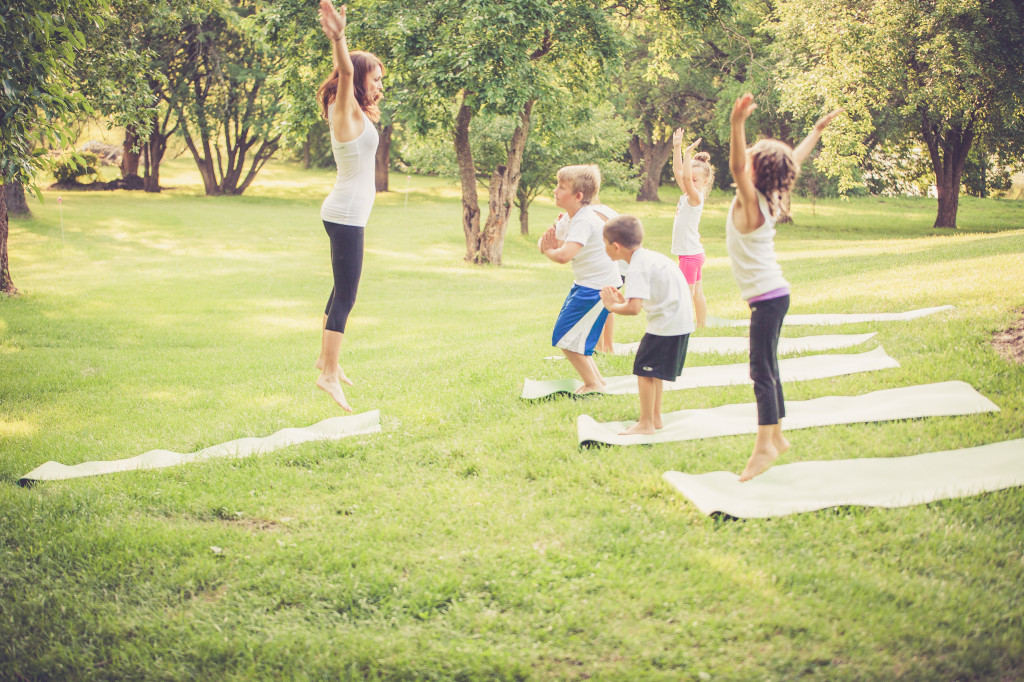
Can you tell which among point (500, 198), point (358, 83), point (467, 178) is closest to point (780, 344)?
point (358, 83)

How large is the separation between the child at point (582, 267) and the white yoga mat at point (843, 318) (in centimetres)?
284

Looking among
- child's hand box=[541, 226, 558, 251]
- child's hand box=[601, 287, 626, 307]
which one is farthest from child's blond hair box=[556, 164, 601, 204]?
child's hand box=[601, 287, 626, 307]

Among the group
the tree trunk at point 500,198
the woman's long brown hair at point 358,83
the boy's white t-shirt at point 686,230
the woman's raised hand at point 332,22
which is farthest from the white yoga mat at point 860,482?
the tree trunk at point 500,198

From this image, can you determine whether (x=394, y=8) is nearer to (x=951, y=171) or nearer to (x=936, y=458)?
(x=936, y=458)

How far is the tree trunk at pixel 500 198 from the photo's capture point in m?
20.7

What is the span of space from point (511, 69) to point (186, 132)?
26.3 m

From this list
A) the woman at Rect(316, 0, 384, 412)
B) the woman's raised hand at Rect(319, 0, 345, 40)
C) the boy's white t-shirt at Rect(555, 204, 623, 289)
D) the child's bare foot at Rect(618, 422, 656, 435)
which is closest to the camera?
the woman's raised hand at Rect(319, 0, 345, 40)

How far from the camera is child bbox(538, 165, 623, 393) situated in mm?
6254

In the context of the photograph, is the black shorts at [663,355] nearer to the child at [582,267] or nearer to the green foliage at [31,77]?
the child at [582,267]

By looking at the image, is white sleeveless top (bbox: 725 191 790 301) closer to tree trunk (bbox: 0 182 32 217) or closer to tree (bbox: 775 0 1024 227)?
tree (bbox: 775 0 1024 227)

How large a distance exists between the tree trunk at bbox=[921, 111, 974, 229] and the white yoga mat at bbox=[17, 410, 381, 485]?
82.4 feet

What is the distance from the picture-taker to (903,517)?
4.01 meters

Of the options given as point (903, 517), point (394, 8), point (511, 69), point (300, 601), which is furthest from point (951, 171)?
point (300, 601)

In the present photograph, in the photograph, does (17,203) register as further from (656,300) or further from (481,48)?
(656,300)
